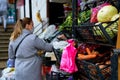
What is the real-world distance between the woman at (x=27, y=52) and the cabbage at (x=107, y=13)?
1717 millimetres

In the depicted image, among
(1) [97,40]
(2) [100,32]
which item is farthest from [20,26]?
(2) [100,32]

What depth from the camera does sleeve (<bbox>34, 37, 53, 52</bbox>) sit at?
393 cm

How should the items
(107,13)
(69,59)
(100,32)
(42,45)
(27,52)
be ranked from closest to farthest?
1. (100,32)
2. (107,13)
3. (69,59)
4. (42,45)
5. (27,52)

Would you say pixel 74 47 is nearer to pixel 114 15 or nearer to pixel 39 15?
pixel 114 15

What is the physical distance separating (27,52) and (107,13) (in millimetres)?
1984

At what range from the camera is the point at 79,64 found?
2844mm

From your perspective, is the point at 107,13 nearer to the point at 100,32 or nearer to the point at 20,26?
the point at 100,32

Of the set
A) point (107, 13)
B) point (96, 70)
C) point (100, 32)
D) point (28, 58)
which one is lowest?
point (28, 58)

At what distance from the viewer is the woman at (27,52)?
4.17 metres

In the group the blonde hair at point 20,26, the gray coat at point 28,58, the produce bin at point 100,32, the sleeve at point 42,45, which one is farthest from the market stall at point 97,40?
the blonde hair at point 20,26

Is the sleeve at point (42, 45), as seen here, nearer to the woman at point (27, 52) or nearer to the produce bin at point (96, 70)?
the woman at point (27, 52)

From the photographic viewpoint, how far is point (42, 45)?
159 inches

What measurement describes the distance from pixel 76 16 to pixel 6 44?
344 inches

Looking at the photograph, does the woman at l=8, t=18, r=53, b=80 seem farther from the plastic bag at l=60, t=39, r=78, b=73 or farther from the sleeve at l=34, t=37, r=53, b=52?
the plastic bag at l=60, t=39, r=78, b=73
